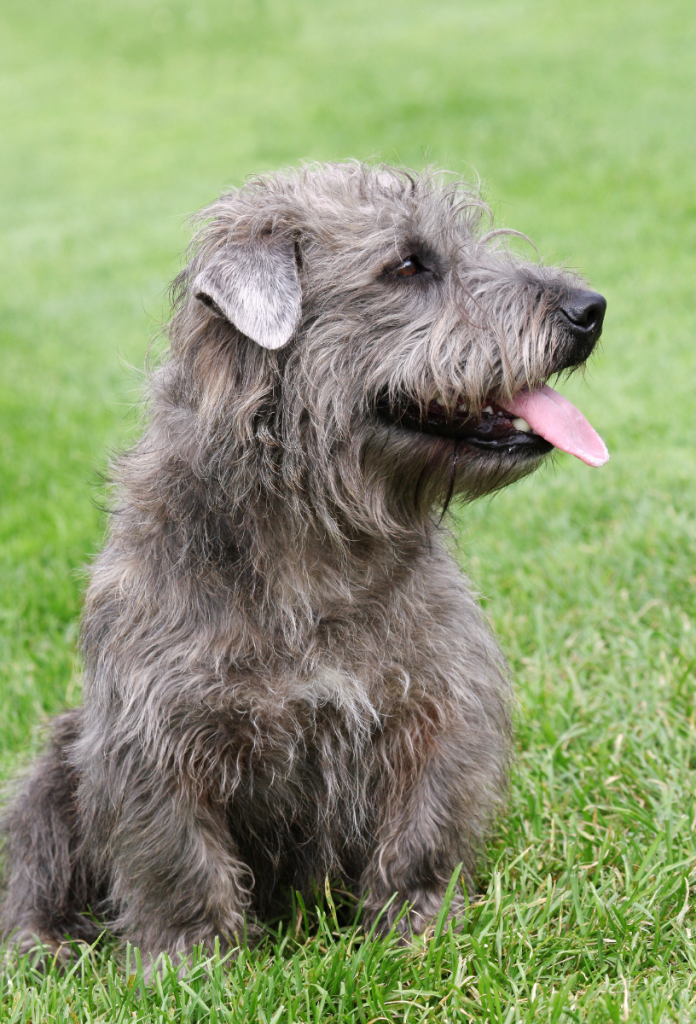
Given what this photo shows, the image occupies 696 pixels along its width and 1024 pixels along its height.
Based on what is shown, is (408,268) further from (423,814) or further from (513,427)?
(423,814)

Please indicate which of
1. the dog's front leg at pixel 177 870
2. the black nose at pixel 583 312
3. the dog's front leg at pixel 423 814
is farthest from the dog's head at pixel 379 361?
the dog's front leg at pixel 177 870

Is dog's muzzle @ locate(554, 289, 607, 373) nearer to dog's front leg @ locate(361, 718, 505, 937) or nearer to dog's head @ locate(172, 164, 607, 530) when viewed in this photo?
dog's head @ locate(172, 164, 607, 530)

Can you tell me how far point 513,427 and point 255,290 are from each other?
0.75 metres

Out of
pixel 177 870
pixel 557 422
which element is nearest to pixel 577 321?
pixel 557 422

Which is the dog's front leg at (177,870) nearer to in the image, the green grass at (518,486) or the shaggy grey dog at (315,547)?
the shaggy grey dog at (315,547)

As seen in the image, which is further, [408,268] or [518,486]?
[518,486]

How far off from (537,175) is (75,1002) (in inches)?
447

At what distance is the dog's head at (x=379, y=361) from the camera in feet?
8.73

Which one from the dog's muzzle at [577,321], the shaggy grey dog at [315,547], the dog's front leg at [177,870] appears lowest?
the dog's front leg at [177,870]

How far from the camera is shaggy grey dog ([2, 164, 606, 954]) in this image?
106 inches

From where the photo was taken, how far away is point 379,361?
2.68m

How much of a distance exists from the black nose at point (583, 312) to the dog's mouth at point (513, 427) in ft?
0.56

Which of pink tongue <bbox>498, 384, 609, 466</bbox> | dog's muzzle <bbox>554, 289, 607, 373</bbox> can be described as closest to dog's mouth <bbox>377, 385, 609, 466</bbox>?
pink tongue <bbox>498, 384, 609, 466</bbox>

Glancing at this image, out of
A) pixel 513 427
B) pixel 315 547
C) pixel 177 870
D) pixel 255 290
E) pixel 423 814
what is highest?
pixel 255 290
